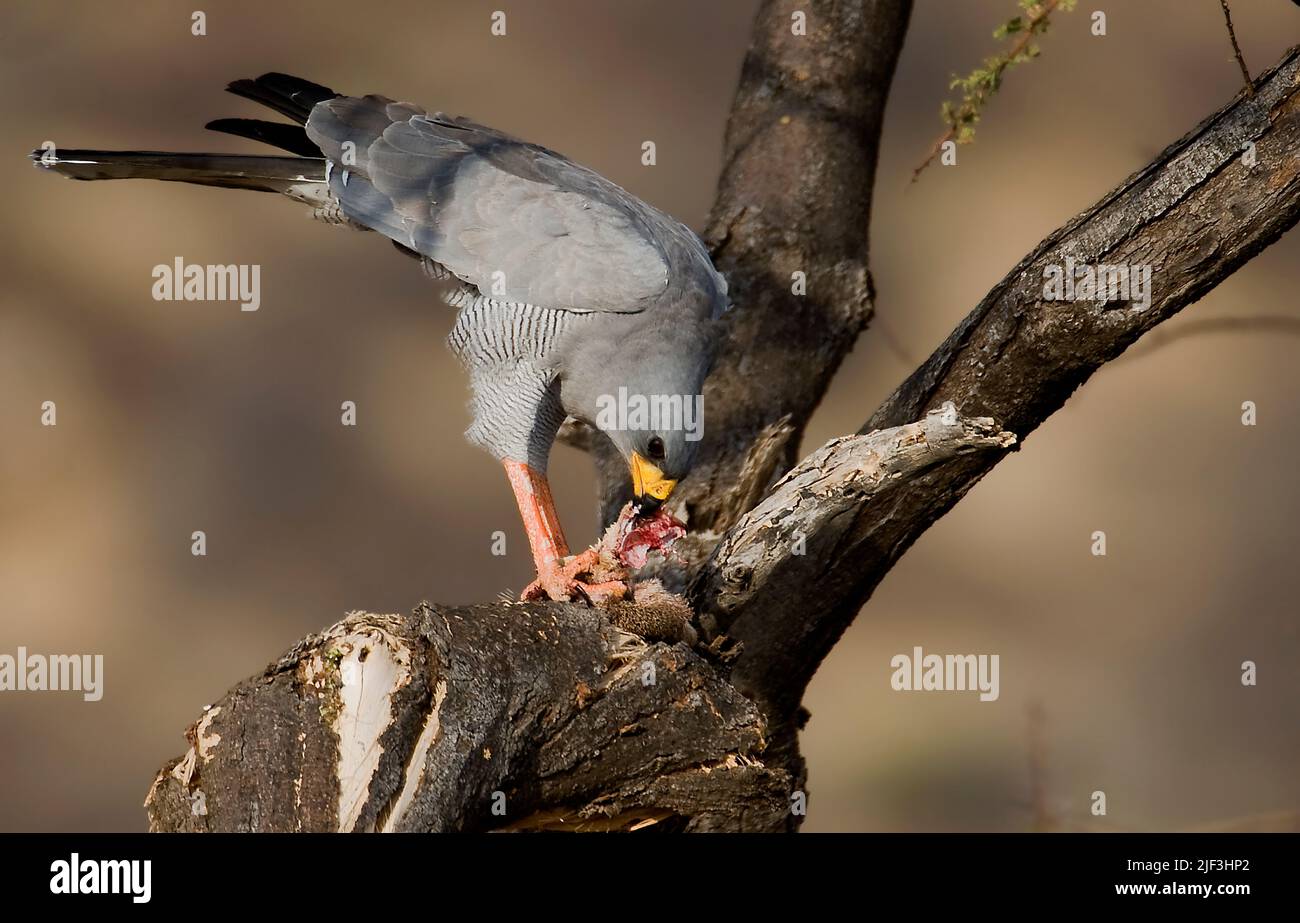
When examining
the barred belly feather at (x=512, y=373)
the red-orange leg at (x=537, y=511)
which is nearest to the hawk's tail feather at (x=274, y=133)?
the barred belly feather at (x=512, y=373)

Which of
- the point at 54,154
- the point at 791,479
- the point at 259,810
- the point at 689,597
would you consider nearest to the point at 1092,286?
the point at 791,479

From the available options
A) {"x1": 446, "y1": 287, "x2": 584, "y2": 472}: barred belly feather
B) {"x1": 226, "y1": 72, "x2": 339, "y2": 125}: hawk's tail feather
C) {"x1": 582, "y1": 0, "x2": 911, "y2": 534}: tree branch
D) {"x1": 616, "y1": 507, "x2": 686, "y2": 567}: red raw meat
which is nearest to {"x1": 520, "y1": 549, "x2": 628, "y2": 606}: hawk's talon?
{"x1": 616, "y1": 507, "x2": 686, "y2": 567}: red raw meat

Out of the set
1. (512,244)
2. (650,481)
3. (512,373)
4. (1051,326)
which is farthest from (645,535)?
(1051,326)

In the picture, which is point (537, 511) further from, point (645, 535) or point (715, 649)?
point (715, 649)

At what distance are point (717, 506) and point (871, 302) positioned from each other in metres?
0.79

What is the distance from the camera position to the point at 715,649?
2.73 m

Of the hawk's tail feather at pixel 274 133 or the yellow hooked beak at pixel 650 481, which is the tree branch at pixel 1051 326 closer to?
the yellow hooked beak at pixel 650 481

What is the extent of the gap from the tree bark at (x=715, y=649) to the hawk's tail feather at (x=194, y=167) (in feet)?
5.01

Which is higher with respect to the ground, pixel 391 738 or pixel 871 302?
pixel 871 302

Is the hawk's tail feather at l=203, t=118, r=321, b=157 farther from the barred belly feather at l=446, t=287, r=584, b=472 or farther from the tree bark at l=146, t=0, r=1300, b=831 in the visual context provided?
the tree bark at l=146, t=0, r=1300, b=831

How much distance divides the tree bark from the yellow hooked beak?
0.22 meters

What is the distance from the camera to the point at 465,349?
11.5 feet

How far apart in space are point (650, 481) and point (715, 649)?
0.59 m

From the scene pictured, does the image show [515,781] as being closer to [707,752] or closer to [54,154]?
[707,752]
